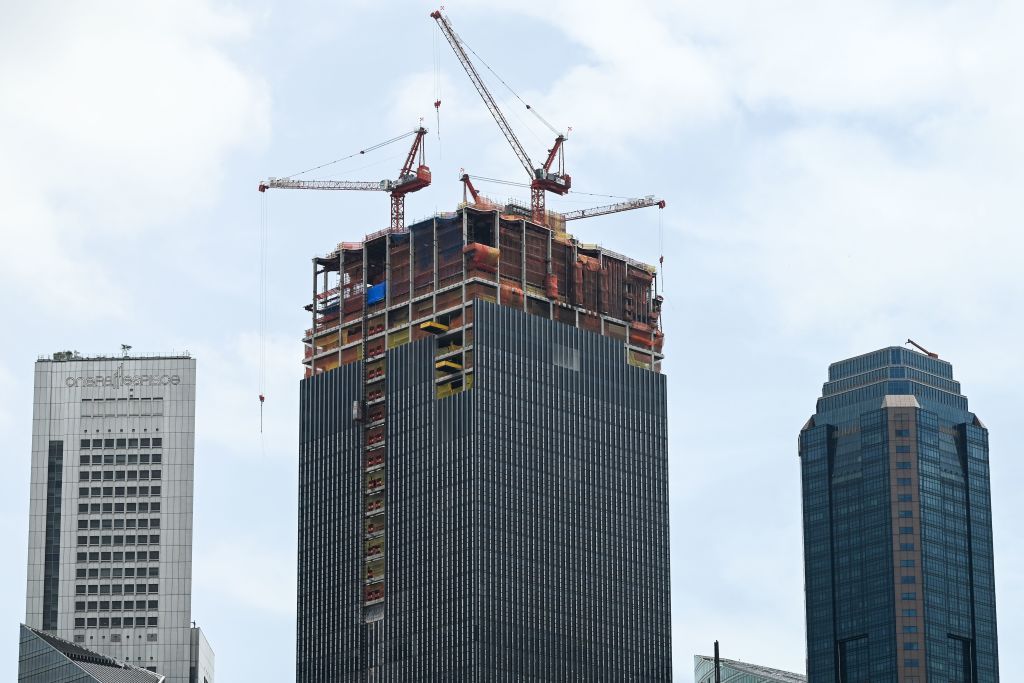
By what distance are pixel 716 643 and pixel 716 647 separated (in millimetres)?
2135

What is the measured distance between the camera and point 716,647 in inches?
7215

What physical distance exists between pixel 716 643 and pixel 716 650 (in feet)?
13.2

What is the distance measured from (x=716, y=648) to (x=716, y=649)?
502 mm

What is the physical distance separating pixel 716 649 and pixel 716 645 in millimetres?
3014

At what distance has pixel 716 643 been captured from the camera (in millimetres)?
185375

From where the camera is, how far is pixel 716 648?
182375mm

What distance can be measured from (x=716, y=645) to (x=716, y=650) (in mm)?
3516

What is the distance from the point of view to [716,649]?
182 metres

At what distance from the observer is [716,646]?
184 metres

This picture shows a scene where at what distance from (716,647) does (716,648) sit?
2.89ft

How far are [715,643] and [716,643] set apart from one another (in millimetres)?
382

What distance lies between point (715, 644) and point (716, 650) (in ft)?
14.0

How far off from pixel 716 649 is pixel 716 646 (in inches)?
84.0

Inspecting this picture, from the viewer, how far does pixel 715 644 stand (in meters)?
186
